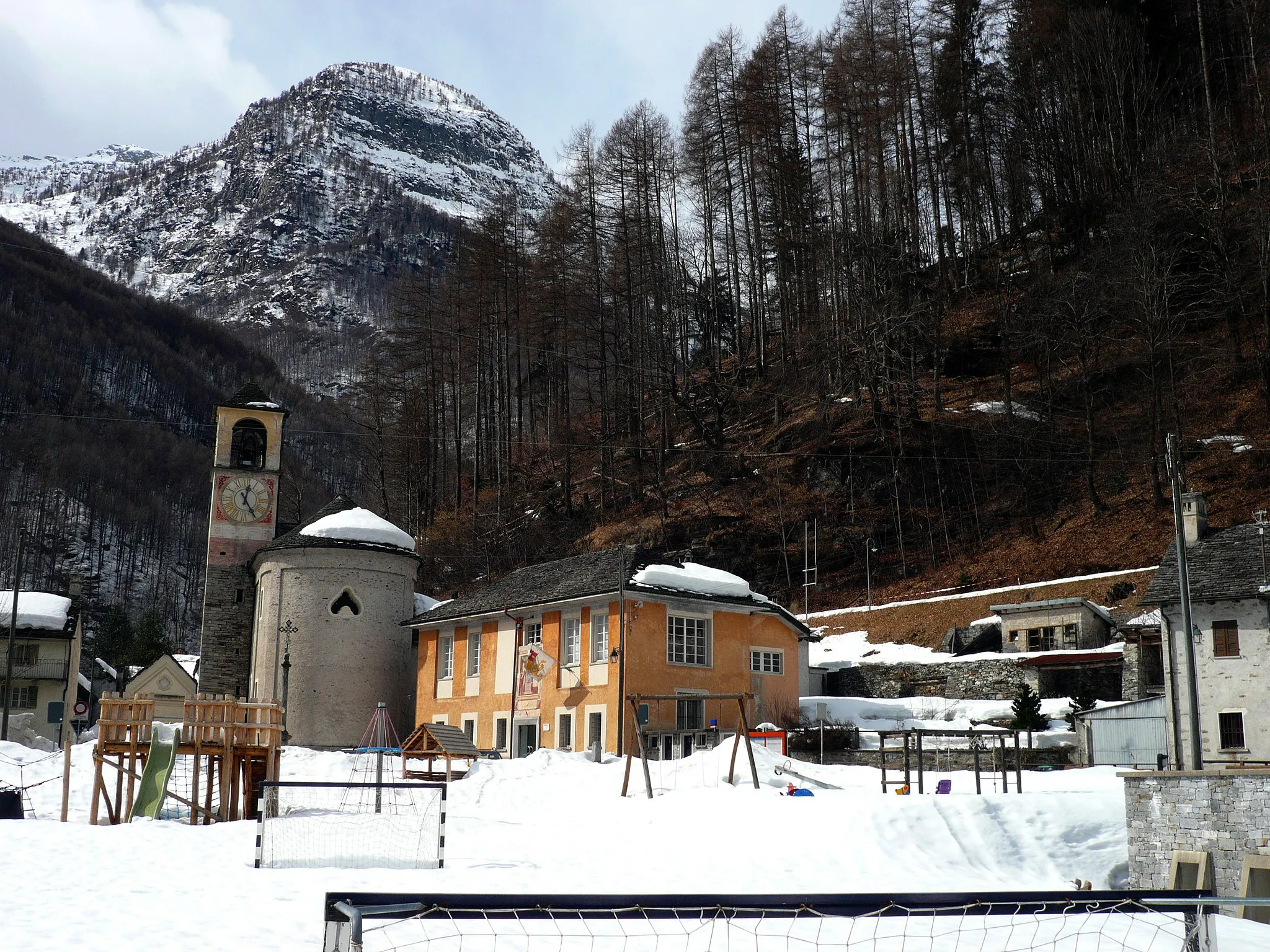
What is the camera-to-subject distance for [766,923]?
41.1 feet

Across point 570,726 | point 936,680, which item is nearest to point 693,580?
point 570,726

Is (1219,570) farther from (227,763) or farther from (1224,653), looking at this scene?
(227,763)

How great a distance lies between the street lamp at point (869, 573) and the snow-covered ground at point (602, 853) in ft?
78.3

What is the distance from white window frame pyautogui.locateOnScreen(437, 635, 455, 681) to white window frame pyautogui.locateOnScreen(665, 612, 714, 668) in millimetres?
9731

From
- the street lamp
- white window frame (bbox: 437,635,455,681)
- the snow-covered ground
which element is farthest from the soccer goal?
the street lamp

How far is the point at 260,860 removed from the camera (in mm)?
15781

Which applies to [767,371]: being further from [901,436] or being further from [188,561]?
[188,561]

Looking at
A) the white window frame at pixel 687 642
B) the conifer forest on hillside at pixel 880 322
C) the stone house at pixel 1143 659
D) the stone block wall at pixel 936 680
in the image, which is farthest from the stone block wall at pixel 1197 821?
the conifer forest on hillside at pixel 880 322

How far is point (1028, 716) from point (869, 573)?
19.9m

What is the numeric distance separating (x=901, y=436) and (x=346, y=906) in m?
51.2

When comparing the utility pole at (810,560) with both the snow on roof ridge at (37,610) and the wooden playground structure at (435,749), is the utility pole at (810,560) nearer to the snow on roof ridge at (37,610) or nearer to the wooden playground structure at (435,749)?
the wooden playground structure at (435,749)

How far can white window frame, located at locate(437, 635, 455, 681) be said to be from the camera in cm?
4166

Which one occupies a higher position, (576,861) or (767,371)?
(767,371)

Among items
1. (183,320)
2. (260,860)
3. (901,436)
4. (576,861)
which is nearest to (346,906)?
(260,860)
